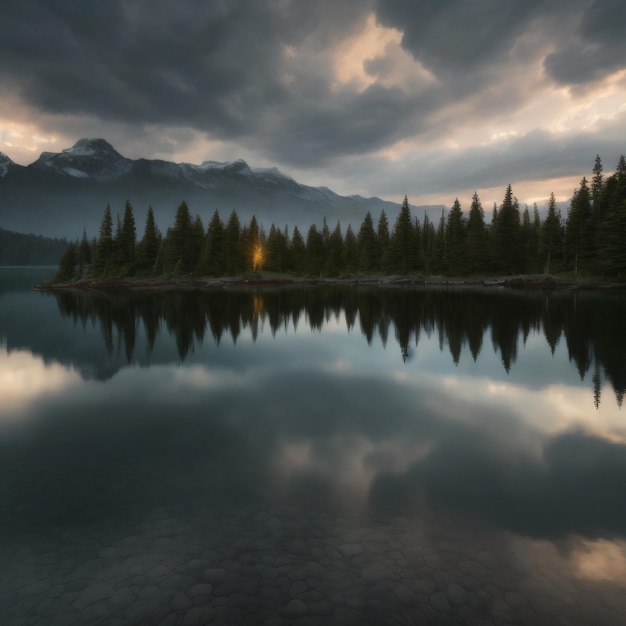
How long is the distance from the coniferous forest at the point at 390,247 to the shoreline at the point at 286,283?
4.26 m

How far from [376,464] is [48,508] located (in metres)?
8.03

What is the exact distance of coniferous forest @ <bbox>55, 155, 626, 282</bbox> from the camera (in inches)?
3467

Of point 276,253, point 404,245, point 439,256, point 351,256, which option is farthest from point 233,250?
point 439,256

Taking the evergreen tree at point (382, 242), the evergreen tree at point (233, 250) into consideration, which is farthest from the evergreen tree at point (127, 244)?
the evergreen tree at point (382, 242)

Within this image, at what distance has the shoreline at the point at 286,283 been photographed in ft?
300

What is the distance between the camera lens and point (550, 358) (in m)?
23.6

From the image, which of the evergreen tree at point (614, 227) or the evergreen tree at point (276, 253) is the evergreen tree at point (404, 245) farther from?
the evergreen tree at point (614, 227)

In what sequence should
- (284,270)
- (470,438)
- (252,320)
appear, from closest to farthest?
(470,438) < (252,320) < (284,270)

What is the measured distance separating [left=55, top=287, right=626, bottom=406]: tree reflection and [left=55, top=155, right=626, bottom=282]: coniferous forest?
48265 millimetres

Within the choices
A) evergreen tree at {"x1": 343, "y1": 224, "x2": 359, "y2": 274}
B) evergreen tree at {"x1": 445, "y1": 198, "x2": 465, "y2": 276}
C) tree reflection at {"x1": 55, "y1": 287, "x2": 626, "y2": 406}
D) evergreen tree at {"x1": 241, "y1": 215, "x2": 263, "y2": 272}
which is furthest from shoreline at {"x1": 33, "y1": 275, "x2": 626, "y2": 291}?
tree reflection at {"x1": 55, "y1": 287, "x2": 626, "y2": 406}

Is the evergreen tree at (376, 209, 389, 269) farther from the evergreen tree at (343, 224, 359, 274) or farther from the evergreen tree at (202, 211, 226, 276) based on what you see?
the evergreen tree at (202, 211, 226, 276)

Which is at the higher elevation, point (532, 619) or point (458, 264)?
point (458, 264)

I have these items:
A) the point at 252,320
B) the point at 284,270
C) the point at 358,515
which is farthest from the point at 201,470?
the point at 284,270

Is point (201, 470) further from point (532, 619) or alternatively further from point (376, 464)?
point (532, 619)
